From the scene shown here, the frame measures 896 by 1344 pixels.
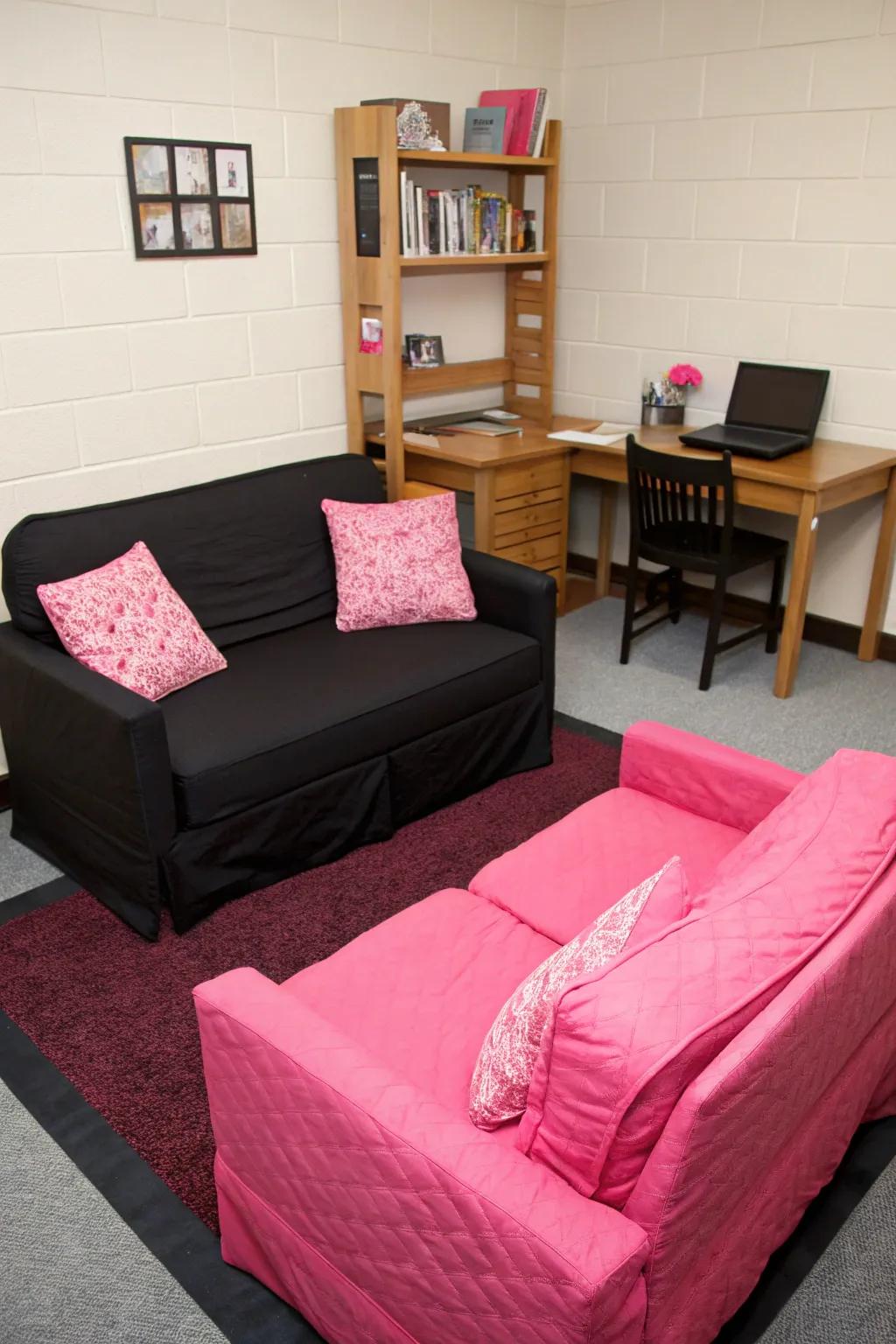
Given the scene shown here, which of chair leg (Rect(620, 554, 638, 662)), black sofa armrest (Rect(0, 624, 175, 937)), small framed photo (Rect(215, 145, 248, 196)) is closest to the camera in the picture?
black sofa armrest (Rect(0, 624, 175, 937))

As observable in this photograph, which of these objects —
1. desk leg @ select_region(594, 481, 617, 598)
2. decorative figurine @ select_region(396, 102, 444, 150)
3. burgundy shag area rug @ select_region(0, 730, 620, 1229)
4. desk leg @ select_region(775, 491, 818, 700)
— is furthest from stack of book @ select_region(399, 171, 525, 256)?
burgundy shag area rug @ select_region(0, 730, 620, 1229)

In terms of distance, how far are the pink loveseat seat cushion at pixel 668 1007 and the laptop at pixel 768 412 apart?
258 cm

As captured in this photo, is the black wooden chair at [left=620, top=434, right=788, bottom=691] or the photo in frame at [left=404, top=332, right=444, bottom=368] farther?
the photo in frame at [left=404, top=332, right=444, bottom=368]

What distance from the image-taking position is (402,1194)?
4.58 feet

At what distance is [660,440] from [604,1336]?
136 inches

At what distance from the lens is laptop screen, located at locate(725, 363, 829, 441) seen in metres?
3.98

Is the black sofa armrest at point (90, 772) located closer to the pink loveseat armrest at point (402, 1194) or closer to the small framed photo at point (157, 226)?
the pink loveseat armrest at point (402, 1194)

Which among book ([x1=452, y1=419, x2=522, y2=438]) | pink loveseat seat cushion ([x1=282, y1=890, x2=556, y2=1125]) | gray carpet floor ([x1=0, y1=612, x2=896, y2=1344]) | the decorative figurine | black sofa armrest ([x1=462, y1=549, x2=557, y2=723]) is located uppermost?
the decorative figurine

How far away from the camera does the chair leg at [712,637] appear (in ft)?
12.5

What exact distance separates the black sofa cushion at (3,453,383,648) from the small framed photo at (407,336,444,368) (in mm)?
750

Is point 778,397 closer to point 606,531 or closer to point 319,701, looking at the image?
point 606,531

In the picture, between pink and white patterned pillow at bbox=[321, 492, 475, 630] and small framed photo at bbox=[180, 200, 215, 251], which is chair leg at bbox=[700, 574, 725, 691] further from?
small framed photo at bbox=[180, 200, 215, 251]

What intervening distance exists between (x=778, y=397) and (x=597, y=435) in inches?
26.9

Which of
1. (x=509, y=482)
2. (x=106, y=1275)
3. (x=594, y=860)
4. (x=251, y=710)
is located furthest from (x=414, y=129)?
(x=106, y=1275)
